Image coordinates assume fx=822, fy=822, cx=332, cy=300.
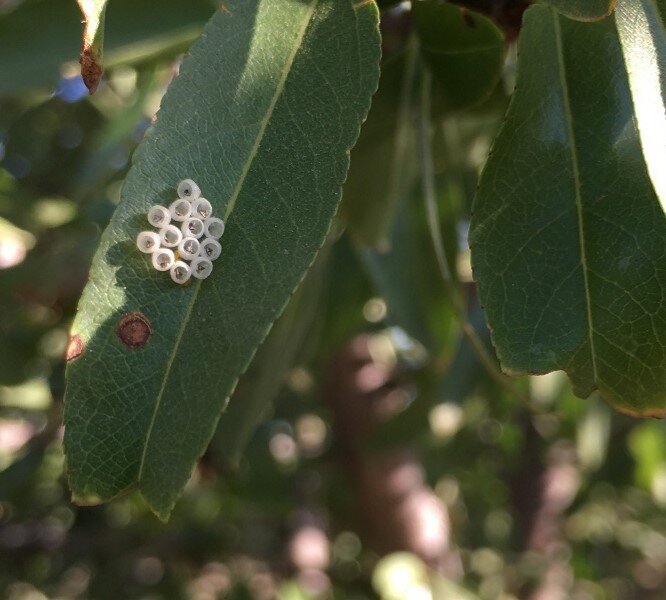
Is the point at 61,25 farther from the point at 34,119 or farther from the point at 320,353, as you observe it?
the point at 34,119

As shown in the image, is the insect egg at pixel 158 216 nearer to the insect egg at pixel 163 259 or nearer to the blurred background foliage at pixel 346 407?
the insect egg at pixel 163 259

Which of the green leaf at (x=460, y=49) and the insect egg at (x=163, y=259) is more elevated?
the insect egg at (x=163, y=259)

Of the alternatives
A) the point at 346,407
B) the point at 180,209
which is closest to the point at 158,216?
the point at 180,209

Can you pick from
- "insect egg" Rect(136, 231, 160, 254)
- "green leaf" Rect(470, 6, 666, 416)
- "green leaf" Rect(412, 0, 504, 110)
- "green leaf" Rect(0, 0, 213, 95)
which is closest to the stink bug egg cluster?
"insect egg" Rect(136, 231, 160, 254)

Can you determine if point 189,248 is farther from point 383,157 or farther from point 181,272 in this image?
point 383,157

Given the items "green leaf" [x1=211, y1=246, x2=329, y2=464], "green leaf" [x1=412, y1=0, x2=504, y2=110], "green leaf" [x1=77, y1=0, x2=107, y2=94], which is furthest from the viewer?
"green leaf" [x1=211, y1=246, x2=329, y2=464]

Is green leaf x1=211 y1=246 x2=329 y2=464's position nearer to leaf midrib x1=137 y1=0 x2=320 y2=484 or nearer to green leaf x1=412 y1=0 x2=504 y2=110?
green leaf x1=412 y1=0 x2=504 y2=110

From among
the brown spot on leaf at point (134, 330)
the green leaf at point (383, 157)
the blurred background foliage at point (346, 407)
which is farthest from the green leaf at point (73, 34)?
the brown spot on leaf at point (134, 330)
